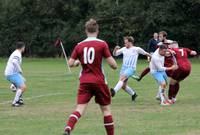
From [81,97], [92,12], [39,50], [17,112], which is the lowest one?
[39,50]

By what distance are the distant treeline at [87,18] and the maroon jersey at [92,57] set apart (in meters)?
45.4

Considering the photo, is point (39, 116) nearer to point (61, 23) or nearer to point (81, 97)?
point (81, 97)

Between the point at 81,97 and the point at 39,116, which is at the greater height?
the point at 81,97

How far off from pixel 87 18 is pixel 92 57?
2007 inches

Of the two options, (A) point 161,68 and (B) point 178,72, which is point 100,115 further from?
(B) point 178,72

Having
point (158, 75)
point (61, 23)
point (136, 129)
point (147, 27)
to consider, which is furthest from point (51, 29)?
point (136, 129)

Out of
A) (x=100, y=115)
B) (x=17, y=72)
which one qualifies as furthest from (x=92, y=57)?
(x=17, y=72)

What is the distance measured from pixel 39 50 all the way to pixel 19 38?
286 centimetres

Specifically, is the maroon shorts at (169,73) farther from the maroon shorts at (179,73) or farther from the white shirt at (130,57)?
the white shirt at (130,57)

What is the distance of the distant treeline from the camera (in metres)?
56.8

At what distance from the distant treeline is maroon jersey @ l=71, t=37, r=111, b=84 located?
45.4 meters

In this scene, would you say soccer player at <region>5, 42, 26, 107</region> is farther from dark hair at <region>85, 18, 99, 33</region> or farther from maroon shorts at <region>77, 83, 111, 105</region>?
dark hair at <region>85, 18, 99, 33</region>

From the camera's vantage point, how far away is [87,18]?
61562 mm

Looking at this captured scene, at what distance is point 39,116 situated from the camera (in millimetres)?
14656
